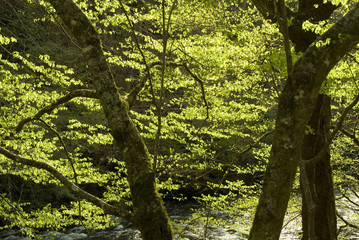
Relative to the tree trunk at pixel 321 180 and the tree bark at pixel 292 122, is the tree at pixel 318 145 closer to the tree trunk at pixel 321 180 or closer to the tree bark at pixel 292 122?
the tree trunk at pixel 321 180

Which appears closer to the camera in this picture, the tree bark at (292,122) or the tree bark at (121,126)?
the tree bark at (292,122)

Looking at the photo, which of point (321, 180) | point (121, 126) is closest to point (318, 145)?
point (321, 180)

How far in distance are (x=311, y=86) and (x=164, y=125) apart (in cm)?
506

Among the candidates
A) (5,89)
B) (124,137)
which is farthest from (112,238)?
(124,137)

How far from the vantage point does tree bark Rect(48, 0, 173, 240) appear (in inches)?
104

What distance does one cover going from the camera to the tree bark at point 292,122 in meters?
2.22

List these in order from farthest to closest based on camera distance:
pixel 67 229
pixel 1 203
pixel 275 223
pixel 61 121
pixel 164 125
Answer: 1. pixel 61 121
2. pixel 67 229
3. pixel 164 125
4. pixel 1 203
5. pixel 275 223

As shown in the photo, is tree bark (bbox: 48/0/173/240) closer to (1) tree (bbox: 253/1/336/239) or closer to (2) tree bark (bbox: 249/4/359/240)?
(2) tree bark (bbox: 249/4/359/240)

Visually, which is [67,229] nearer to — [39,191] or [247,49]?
[39,191]

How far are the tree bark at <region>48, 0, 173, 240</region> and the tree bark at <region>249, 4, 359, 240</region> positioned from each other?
2.56 ft

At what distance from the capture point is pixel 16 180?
11.9 metres

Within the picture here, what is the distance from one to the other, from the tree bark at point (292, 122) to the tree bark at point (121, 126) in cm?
78

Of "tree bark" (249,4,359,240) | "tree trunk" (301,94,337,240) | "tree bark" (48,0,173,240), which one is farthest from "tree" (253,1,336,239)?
"tree bark" (48,0,173,240)

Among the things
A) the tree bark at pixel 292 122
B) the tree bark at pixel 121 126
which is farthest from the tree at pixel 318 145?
the tree bark at pixel 121 126
